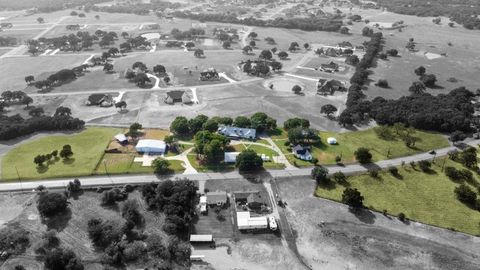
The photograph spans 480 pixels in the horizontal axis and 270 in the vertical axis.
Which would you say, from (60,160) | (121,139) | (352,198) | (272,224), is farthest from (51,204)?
(352,198)

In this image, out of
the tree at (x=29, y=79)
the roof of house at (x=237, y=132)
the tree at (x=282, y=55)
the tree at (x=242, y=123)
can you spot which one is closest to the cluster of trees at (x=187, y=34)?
the tree at (x=282, y=55)

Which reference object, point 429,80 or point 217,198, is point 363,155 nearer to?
point 217,198

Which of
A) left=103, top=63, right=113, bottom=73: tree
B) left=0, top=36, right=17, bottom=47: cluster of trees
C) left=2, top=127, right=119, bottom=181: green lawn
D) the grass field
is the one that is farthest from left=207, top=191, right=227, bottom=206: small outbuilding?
left=0, top=36, right=17, bottom=47: cluster of trees

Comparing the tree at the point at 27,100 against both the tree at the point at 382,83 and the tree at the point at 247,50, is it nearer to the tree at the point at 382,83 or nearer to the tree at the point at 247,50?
the tree at the point at 247,50

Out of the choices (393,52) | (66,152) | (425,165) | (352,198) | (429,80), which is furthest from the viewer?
(393,52)

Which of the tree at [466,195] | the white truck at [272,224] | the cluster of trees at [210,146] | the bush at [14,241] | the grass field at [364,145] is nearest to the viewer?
the bush at [14,241]

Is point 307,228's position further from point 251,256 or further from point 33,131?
point 33,131

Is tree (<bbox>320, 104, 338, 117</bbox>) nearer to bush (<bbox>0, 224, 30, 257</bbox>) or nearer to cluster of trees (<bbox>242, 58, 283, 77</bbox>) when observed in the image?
cluster of trees (<bbox>242, 58, 283, 77</bbox>)
